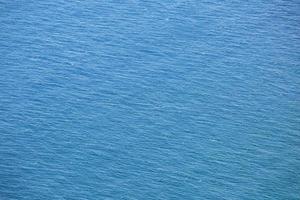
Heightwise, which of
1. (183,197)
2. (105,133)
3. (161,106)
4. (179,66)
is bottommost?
(183,197)

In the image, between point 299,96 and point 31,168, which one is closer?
point 31,168

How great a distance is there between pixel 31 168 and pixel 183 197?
3384cm

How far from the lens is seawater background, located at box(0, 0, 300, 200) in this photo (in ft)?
369

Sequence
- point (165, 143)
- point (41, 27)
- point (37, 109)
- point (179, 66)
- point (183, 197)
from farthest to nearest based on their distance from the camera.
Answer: point (41, 27) → point (179, 66) → point (37, 109) → point (165, 143) → point (183, 197)

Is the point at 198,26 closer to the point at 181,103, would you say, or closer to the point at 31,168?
the point at 181,103

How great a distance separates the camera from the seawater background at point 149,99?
369 ft

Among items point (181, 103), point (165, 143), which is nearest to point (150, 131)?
point (165, 143)

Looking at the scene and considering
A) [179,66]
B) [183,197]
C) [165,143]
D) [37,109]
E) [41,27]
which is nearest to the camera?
[183,197]

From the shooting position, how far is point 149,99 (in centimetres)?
13250

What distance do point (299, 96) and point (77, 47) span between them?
63079 mm

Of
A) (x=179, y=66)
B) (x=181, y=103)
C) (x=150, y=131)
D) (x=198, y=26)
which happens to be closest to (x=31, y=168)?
(x=150, y=131)

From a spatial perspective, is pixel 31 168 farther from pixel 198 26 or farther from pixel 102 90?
pixel 198 26

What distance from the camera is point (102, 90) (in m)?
136

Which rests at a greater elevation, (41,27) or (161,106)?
(41,27)
